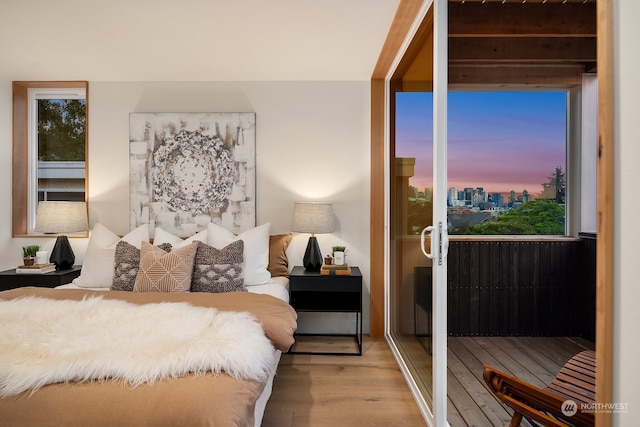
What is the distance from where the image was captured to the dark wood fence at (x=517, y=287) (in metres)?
3.59

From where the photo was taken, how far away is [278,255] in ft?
11.6

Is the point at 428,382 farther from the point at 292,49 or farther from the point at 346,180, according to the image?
the point at 292,49

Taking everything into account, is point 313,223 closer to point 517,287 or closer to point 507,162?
point 517,287

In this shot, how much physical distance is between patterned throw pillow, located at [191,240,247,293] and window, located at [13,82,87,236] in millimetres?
1853

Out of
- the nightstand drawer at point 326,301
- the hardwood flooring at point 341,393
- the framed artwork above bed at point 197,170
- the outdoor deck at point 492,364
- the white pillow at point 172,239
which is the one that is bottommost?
the hardwood flooring at point 341,393

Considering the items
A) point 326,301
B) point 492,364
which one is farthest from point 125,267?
point 492,364

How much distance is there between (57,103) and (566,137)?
523 centimetres

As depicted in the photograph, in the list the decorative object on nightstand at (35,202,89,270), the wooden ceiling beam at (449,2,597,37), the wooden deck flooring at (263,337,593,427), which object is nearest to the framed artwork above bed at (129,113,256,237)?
the decorative object on nightstand at (35,202,89,270)

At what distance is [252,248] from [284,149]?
3.70ft

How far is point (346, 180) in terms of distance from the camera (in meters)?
3.82

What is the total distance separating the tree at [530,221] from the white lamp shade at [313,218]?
1511 millimetres

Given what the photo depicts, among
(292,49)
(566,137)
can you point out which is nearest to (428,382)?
(292,49)

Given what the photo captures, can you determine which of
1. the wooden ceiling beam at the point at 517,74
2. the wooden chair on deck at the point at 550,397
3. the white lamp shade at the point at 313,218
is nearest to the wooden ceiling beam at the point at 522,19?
the wooden ceiling beam at the point at 517,74

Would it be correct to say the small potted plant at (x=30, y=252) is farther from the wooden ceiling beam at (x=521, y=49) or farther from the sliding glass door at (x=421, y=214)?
the wooden ceiling beam at (x=521, y=49)
